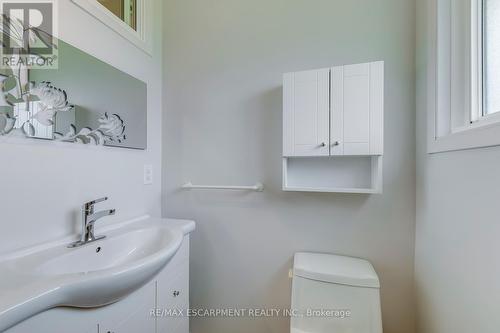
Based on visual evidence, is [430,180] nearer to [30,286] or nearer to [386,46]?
[386,46]

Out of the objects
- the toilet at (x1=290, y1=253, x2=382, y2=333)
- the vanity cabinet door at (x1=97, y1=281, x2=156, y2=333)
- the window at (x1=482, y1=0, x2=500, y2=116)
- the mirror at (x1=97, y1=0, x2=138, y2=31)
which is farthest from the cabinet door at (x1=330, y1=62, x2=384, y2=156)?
the mirror at (x1=97, y1=0, x2=138, y2=31)

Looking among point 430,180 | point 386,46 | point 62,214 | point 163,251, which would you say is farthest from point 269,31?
point 62,214

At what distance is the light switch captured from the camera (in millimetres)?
1403

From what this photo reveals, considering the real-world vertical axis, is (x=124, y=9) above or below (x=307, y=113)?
above

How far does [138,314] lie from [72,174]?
660mm

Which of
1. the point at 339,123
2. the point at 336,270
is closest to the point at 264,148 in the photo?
the point at 339,123

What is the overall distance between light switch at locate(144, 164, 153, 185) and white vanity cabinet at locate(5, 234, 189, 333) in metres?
0.47

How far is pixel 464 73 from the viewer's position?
34.3 inches

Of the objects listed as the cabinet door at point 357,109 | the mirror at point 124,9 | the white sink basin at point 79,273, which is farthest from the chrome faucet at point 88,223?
the cabinet door at point 357,109

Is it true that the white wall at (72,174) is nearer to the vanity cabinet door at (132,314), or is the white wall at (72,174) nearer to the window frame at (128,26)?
the window frame at (128,26)

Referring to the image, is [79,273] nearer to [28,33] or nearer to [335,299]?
[28,33]

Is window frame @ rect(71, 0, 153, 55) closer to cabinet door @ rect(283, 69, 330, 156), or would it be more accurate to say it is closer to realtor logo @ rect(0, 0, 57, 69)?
realtor logo @ rect(0, 0, 57, 69)

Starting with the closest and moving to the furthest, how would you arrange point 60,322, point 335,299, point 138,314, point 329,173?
point 60,322 → point 138,314 → point 335,299 → point 329,173

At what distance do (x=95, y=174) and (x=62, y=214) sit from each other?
8.6 inches
